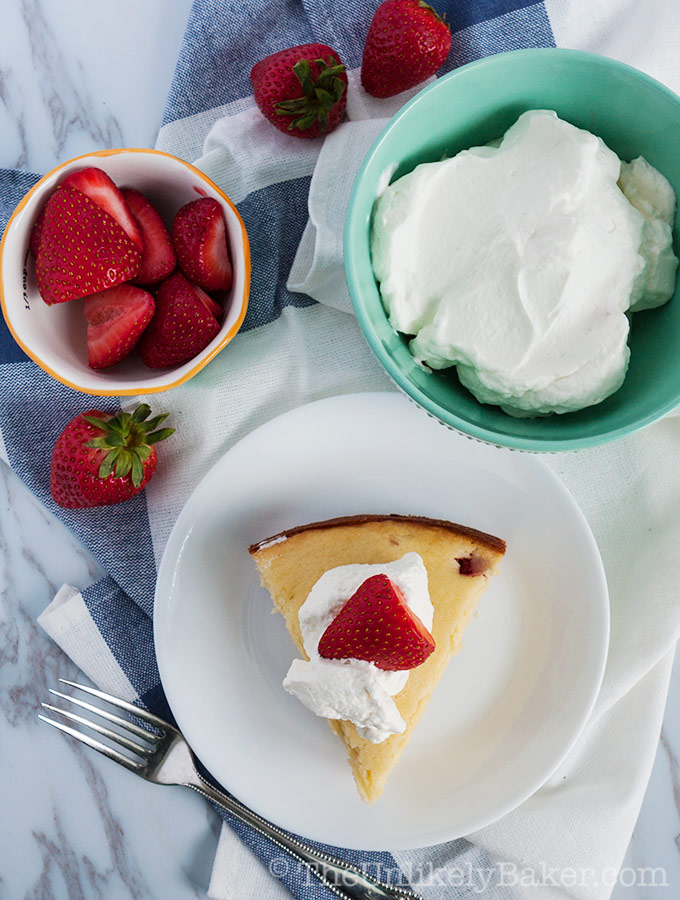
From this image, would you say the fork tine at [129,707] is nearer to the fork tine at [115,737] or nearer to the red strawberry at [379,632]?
the fork tine at [115,737]

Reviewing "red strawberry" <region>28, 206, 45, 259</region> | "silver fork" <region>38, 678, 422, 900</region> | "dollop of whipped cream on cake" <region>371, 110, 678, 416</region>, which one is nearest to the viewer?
"dollop of whipped cream on cake" <region>371, 110, 678, 416</region>

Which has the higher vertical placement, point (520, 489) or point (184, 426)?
point (184, 426)

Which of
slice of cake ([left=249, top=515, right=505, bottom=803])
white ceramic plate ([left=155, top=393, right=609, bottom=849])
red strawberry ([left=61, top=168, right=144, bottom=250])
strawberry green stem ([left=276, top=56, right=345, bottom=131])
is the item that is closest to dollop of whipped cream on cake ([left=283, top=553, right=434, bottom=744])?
slice of cake ([left=249, top=515, right=505, bottom=803])

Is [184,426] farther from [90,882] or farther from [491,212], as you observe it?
[90,882]

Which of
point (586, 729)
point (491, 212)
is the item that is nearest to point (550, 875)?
point (586, 729)

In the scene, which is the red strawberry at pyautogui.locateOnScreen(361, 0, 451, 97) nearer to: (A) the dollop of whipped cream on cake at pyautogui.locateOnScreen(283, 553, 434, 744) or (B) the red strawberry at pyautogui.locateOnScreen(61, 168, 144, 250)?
(B) the red strawberry at pyautogui.locateOnScreen(61, 168, 144, 250)

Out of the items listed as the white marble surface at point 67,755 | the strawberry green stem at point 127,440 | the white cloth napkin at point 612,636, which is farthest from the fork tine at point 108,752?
the strawberry green stem at point 127,440
